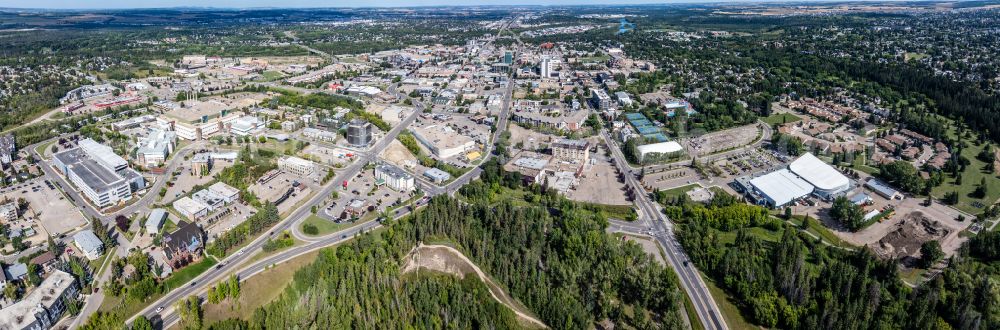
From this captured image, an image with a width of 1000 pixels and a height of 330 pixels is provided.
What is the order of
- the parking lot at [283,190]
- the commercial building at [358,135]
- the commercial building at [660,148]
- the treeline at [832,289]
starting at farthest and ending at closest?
the commercial building at [358,135], the commercial building at [660,148], the parking lot at [283,190], the treeline at [832,289]

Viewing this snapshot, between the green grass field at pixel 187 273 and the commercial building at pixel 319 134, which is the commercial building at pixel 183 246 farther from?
the commercial building at pixel 319 134

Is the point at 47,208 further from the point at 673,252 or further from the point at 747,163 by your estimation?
the point at 747,163

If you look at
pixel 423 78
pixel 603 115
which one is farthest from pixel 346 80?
pixel 603 115

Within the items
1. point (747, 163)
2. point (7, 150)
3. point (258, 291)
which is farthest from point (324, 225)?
point (747, 163)

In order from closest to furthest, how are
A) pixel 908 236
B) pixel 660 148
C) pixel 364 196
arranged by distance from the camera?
pixel 908 236, pixel 364 196, pixel 660 148

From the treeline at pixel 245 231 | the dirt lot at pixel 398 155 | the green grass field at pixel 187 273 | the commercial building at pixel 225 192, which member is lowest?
the green grass field at pixel 187 273

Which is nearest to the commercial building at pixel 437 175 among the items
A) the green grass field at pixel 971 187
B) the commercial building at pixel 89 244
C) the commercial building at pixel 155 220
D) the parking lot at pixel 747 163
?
the commercial building at pixel 155 220

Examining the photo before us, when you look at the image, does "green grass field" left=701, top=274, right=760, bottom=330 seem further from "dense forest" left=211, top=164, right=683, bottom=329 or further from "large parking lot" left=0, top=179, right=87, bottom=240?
"large parking lot" left=0, top=179, right=87, bottom=240
